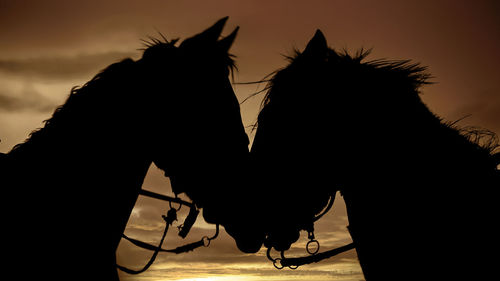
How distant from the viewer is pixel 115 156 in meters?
1.97

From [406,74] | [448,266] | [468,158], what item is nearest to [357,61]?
[406,74]

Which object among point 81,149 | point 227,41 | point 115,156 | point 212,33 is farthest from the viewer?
point 227,41

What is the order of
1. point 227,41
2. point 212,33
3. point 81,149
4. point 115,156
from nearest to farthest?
point 81,149, point 115,156, point 212,33, point 227,41

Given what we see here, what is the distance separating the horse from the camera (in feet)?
5.08

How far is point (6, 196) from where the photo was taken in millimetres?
1656

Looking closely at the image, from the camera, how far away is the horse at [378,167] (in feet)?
5.08

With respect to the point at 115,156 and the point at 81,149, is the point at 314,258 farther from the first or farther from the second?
the point at 81,149

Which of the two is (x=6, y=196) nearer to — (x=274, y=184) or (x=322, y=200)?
(x=274, y=184)

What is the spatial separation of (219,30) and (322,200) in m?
1.65

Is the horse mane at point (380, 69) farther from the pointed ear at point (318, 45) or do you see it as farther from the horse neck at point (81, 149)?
the horse neck at point (81, 149)

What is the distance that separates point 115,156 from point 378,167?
1776mm

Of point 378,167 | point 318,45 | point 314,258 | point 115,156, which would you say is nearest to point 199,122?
point 115,156

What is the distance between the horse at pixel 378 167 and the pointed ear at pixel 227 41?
508 mm

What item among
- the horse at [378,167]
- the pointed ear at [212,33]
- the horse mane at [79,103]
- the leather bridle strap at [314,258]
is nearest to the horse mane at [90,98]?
the horse mane at [79,103]
